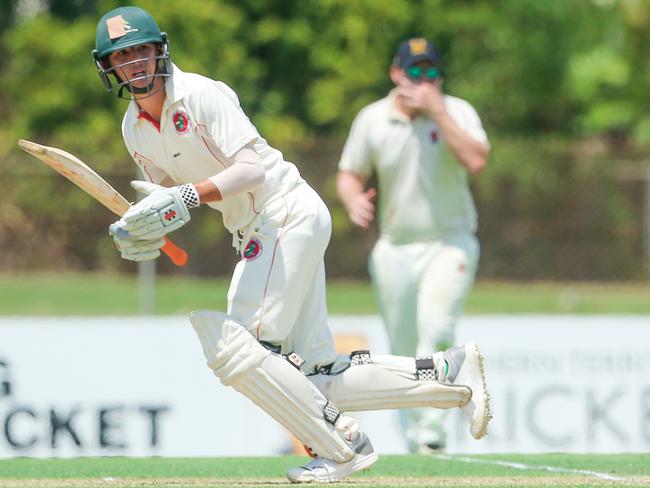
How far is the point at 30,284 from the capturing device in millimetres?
16688

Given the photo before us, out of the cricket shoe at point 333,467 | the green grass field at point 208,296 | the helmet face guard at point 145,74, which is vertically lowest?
the green grass field at point 208,296

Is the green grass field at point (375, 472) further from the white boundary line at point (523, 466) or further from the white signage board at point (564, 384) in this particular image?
the white signage board at point (564, 384)

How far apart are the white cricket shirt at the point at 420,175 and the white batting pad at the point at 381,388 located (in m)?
2.30

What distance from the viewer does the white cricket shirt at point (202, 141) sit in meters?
5.21

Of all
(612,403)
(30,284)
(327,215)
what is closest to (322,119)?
(30,284)

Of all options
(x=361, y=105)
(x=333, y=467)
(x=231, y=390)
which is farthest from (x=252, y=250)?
(x=361, y=105)

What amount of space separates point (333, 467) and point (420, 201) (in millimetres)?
2690

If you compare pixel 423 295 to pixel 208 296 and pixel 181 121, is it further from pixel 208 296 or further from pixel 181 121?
pixel 208 296

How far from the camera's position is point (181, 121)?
5.22m

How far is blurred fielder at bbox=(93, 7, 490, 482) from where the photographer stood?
5.15 metres

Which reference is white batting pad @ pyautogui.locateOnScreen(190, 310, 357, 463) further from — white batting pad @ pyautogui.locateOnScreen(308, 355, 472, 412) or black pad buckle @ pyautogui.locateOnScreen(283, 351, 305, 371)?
white batting pad @ pyautogui.locateOnScreen(308, 355, 472, 412)

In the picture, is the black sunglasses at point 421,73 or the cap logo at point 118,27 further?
the black sunglasses at point 421,73

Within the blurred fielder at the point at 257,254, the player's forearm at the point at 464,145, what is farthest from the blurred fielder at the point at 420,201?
the blurred fielder at the point at 257,254

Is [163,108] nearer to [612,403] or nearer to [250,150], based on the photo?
[250,150]
